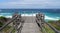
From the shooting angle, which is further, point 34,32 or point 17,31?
point 34,32

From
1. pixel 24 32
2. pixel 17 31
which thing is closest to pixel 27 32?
pixel 24 32

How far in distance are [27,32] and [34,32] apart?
0.93 ft

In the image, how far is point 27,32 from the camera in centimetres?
780

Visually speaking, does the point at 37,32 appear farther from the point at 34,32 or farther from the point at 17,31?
the point at 17,31

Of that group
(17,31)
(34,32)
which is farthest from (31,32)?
(17,31)

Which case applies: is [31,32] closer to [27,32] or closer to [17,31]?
[27,32]

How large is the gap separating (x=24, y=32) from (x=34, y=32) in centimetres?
40

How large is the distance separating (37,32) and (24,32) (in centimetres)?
52

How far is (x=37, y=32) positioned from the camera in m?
7.80

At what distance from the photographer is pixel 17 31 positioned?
6648 mm

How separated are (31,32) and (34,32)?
0.12 m

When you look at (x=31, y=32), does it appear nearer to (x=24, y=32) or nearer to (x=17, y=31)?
(x=24, y=32)

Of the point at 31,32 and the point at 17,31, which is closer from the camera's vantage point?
the point at 17,31

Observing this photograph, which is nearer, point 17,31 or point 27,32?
point 17,31
